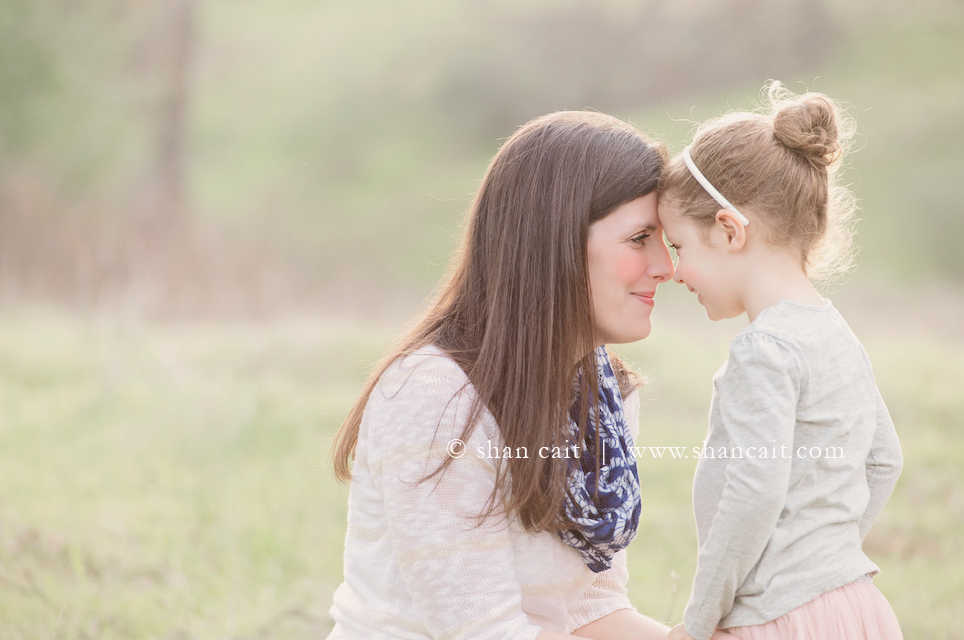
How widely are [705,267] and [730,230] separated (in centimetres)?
10

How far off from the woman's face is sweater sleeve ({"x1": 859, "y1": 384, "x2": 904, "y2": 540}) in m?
0.54

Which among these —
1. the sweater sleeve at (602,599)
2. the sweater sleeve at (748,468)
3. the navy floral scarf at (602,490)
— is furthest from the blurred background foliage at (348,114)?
the sweater sleeve at (748,468)

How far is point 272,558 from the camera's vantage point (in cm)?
376

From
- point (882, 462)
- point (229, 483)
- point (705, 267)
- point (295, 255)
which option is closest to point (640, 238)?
point (705, 267)

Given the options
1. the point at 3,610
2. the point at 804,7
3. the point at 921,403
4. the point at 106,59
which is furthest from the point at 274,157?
the point at 3,610

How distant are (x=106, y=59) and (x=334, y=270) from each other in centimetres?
638

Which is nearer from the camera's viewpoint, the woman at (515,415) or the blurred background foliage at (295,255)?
the woman at (515,415)

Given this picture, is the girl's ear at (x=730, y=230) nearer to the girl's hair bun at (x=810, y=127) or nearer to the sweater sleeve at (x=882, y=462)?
the girl's hair bun at (x=810, y=127)

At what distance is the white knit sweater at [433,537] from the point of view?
171 cm

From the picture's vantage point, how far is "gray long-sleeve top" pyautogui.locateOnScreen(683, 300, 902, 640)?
1629mm

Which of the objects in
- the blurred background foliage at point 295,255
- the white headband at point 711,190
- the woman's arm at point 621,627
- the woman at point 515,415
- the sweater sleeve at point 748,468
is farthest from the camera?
the blurred background foliage at point 295,255

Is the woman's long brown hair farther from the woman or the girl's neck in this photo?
the girl's neck

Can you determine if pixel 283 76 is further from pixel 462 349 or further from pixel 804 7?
pixel 462 349

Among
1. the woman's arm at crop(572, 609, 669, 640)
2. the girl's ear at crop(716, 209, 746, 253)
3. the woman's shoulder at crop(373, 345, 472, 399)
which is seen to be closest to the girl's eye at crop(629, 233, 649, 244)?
the girl's ear at crop(716, 209, 746, 253)
